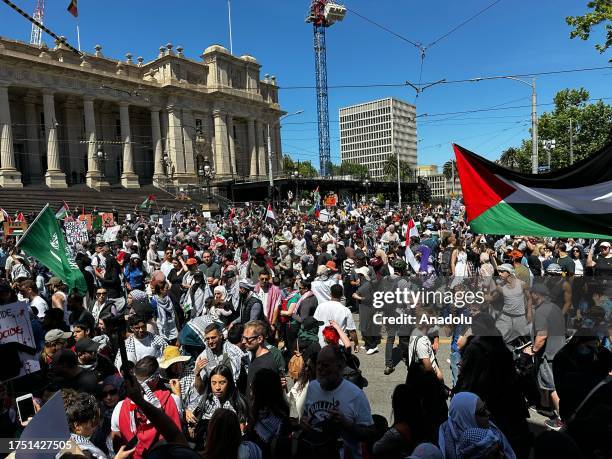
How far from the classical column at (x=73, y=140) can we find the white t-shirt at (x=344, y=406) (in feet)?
161

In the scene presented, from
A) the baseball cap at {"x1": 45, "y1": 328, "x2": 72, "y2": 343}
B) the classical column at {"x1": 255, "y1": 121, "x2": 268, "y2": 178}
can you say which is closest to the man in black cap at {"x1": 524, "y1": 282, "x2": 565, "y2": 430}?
the baseball cap at {"x1": 45, "y1": 328, "x2": 72, "y2": 343}

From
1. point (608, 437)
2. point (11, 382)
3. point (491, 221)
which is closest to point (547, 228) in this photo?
point (491, 221)

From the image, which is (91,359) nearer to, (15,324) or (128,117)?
(15,324)

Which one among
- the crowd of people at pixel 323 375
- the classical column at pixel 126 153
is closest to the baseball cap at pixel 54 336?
the crowd of people at pixel 323 375

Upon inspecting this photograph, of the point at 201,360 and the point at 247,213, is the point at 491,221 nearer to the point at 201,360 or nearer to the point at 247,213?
the point at 201,360

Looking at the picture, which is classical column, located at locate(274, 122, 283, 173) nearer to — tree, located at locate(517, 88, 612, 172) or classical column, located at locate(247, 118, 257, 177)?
classical column, located at locate(247, 118, 257, 177)

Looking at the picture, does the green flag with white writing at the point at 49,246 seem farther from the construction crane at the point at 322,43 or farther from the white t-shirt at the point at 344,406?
the construction crane at the point at 322,43

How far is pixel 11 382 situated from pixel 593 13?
16117 millimetres

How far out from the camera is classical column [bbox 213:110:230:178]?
182ft

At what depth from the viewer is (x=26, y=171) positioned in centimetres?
4244

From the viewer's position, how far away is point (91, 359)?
14.8 feet

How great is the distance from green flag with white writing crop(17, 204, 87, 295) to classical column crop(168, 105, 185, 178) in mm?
45543

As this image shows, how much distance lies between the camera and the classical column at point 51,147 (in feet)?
129

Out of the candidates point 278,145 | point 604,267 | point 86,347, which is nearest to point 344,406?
point 86,347
